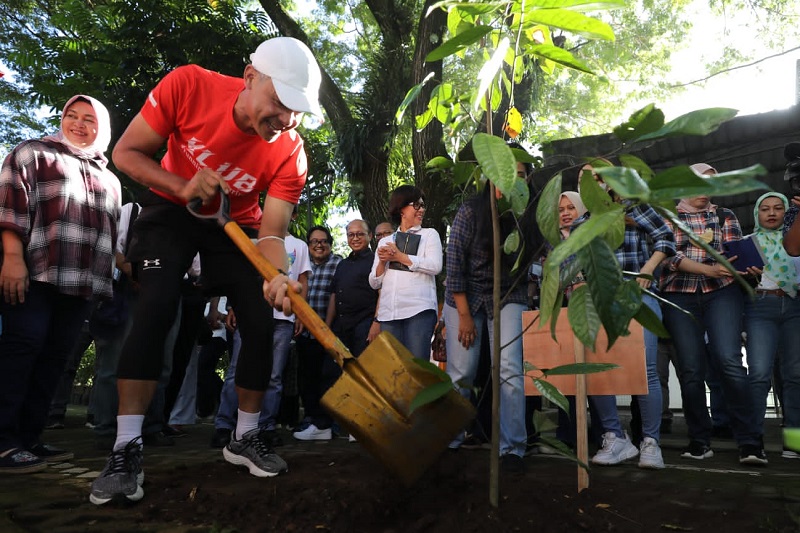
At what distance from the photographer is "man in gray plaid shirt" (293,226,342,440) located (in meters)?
5.05

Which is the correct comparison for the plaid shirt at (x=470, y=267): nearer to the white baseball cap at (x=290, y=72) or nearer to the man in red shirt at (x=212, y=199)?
the man in red shirt at (x=212, y=199)

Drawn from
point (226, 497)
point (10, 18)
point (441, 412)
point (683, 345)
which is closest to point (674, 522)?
point (441, 412)

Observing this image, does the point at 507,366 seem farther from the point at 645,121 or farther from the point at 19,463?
the point at 19,463

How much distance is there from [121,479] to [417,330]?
249 cm

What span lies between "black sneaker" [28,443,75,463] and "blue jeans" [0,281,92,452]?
42mm

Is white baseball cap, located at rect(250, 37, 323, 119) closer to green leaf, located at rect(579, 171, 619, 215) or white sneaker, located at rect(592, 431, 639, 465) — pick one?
green leaf, located at rect(579, 171, 619, 215)

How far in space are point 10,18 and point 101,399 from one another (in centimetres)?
1562

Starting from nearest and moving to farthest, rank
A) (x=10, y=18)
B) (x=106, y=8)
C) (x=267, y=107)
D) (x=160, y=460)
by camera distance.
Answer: (x=267, y=107) → (x=160, y=460) → (x=106, y=8) → (x=10, y=18)

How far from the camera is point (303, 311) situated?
97.3 inches

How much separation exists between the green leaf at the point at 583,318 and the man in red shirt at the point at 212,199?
4.35 feet

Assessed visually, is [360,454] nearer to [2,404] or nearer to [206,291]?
[206,291]

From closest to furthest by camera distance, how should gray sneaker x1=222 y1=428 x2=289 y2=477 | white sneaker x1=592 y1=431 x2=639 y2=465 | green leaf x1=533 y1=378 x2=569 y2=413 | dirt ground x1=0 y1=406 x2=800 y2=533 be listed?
green leaf x1=533 y1=378 x2=569 y2=413, dirt ground x1=0 y1=406 x2=800 y2=533, gray sneaker x1=222 y1=428 x2=289 y2=477, white sneaker x1=592 y1=431 x2=639 y2=465

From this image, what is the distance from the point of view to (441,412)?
2.21m

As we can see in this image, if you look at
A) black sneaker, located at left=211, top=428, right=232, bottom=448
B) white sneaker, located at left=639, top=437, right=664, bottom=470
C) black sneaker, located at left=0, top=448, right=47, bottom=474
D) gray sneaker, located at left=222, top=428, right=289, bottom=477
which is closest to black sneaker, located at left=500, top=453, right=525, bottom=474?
white sneaker, located at left=639, top=437, right=664, bottom=470
